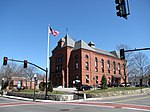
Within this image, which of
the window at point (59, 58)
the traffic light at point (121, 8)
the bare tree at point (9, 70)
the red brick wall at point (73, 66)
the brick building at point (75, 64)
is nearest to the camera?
the traffic light at point (121, 8)

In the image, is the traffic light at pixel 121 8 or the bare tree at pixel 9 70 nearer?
the traffic light at pixel 121 8

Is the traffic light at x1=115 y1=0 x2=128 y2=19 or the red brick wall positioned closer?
the traffic light at x1=115 y1=0 x2=128 y2=19

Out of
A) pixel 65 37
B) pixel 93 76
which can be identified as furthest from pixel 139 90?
pixel 65 37

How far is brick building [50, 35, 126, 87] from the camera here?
5922cm

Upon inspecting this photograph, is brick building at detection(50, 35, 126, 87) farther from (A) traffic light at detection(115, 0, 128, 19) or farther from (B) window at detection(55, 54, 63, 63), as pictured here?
(A) traffic light at detection(115, 0, 128, 19)

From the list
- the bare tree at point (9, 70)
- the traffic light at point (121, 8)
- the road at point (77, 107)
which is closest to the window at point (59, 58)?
the bare tree at point (9, 70)

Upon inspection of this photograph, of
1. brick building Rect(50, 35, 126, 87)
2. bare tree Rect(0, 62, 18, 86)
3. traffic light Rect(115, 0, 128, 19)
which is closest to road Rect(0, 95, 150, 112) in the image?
traffic light Rect(115, 0, 128, 19)

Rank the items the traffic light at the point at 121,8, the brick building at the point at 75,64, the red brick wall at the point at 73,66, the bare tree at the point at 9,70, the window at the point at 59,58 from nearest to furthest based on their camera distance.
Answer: the traffic light at the point at 121,8 → the red brick wall at the point at 73,66 → the brick building at the point at 75,64 → the window at the point at 59,58 → the bare tree at the point at 9,70

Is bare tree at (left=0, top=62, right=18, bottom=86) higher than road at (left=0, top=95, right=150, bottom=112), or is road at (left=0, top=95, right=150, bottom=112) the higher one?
bare tree at (left=0, top=62, right=18, bottom=86)

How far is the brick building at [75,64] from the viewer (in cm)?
5922

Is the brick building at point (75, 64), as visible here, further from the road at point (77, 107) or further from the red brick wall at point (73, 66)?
the road at point (77, 107)

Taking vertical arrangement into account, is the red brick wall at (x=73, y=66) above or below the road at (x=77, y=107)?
above

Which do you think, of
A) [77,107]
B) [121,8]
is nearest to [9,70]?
[77,107]

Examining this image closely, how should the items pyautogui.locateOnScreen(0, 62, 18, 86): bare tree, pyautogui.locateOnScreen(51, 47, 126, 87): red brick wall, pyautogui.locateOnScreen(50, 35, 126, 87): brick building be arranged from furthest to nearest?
pyautogui.locateOnScreen(0, 62, 18, 86): bare tree → pyautogui.locateOnScreen(50, 35, 126, 87): brick building → pyautogui.locateOnScreen(51, 47, 126, 87): red brick wall
